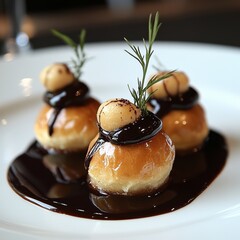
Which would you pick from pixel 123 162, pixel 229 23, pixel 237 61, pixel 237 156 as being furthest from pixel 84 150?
pixel 229 23

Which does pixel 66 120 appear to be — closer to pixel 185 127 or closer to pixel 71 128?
pixel 71 128

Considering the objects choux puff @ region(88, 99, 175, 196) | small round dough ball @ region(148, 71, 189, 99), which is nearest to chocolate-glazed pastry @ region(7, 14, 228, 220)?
choux puff @ region(88, 99, 175, 196)

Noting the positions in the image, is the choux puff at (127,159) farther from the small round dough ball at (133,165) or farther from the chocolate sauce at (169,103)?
the chocolate sauce at (169,103)

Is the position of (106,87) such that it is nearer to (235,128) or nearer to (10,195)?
(235,128)

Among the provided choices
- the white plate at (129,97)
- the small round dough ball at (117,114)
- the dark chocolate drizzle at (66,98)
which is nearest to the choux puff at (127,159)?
the small round dough ball at (117,114)

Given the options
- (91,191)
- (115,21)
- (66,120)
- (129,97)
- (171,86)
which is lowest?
(115,21)

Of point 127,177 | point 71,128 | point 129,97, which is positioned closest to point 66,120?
point 71,128
